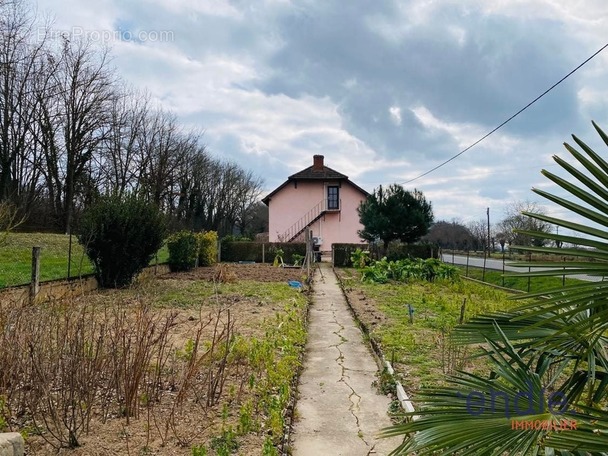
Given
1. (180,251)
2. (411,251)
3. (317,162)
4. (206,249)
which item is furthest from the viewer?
(317,162)

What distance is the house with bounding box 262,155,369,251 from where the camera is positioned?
1213 inches

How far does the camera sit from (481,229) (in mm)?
63781

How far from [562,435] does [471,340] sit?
1.03m

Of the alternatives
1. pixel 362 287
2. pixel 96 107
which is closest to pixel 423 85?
pixel 362 287

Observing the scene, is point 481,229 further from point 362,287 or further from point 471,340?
point 471,340

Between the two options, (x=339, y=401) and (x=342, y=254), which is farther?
(x=342, y=254)

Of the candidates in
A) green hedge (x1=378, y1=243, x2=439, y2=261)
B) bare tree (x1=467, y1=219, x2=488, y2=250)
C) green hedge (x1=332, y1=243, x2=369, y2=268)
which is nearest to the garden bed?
green hedge (x1=332, y1=243, x2=369, y2=268)

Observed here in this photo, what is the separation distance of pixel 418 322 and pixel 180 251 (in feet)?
39.9

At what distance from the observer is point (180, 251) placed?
17.5 metres

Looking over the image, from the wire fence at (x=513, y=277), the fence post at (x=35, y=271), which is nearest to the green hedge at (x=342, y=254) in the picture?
the wire fence at (x=513, y=277)

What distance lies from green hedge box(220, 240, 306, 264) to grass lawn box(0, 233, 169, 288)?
624 centimetres

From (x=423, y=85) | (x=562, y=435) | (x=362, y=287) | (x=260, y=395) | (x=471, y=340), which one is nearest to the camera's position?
(x=562, y=435)

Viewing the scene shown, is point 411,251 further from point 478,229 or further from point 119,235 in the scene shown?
point 478,229

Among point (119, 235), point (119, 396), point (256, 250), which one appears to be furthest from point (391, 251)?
point (119, 396)
